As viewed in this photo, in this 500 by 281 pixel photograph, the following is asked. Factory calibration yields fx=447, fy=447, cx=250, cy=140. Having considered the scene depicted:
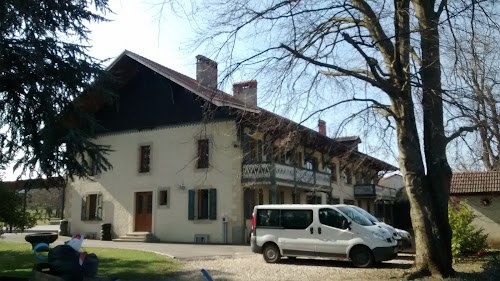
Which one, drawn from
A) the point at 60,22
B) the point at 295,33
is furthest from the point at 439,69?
the point at 60,22

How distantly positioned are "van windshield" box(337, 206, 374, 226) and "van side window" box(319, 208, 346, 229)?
0.22m

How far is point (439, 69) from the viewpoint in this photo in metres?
9.63

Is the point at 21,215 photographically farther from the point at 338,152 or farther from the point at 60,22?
the point at 338,152

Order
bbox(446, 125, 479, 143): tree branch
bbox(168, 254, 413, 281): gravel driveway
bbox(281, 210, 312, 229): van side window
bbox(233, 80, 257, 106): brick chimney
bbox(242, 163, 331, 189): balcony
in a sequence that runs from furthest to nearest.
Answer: bbox(242, 163, 331, 189): balcony < bbox(281, 210, 312, 229): van side window < bbox(168, 254, 413, 281): gravel driveway < bbox(233, 80, 257, 106): brick chimney < bbox(446, 125, 479, 143): tree branch

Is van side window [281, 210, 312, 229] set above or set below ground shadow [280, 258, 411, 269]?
above

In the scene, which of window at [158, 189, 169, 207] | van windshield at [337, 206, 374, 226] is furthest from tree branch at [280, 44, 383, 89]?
window at [158, 189, 169, 207]

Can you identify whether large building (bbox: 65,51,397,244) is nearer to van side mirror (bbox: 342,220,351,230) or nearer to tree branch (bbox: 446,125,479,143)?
van side mirror (bbox: 342,220,351,230)

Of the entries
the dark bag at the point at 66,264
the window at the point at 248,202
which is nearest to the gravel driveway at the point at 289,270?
the dark bag at the point at 66,264

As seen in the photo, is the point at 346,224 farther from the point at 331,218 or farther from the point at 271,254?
the point at 271,254

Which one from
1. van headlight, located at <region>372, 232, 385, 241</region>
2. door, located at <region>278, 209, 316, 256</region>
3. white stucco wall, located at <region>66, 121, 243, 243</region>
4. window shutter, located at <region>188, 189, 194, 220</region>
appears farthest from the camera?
window shutter, located at <region>188, 189, 194, 220</region>

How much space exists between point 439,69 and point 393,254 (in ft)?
18.3

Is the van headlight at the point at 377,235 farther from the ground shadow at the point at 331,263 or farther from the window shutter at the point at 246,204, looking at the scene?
the window shutter at the point at 246,204

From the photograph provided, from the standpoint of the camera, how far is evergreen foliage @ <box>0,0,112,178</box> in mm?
11047

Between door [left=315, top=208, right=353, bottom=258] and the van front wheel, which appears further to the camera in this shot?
the van front wheel
